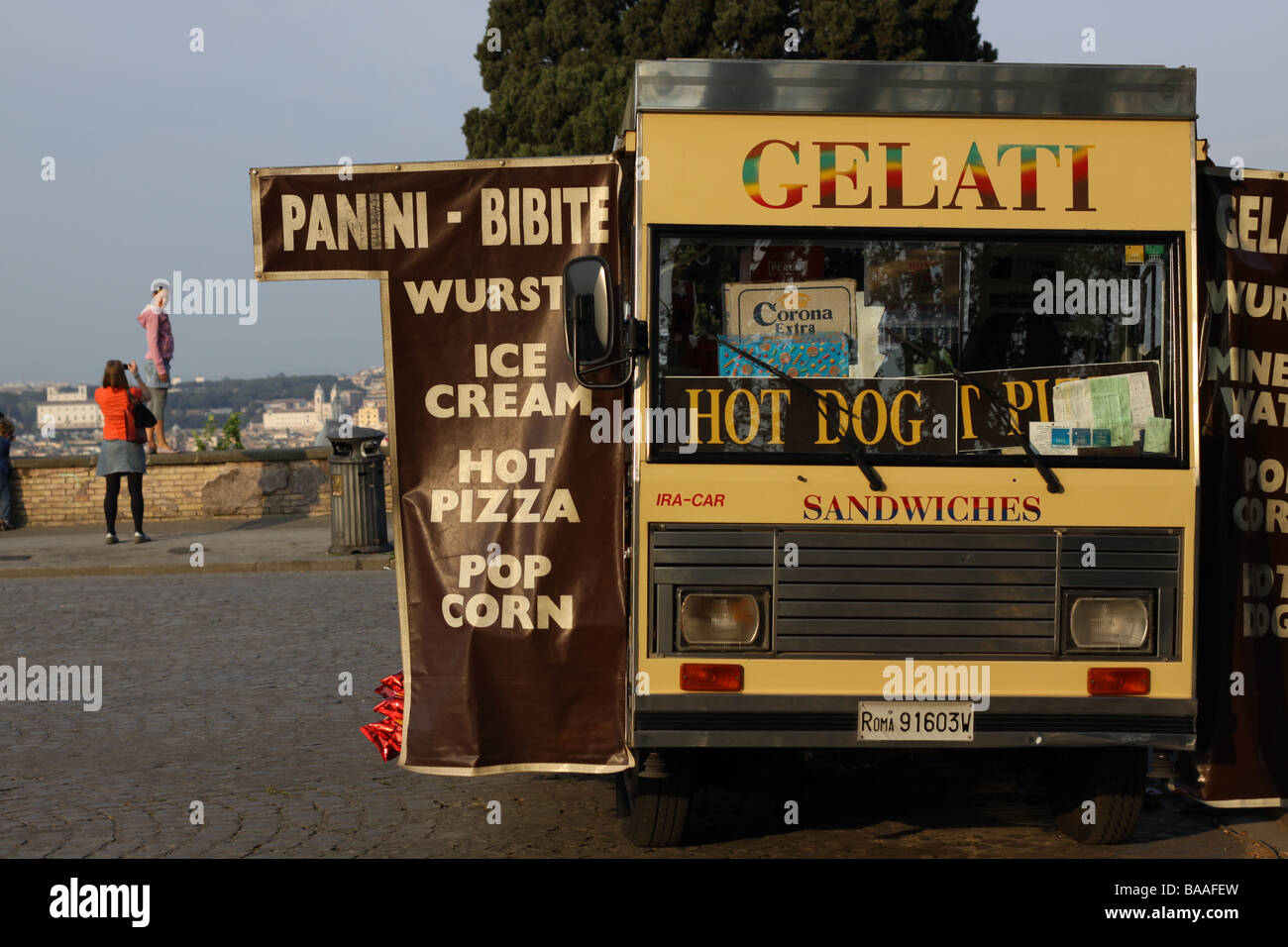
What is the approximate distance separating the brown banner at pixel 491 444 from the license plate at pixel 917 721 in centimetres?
94

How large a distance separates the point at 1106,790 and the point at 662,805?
166cm

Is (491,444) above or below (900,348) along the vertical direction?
below

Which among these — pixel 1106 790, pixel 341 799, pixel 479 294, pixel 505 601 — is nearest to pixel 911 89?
pixel 479 294

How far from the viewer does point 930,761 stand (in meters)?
6.10

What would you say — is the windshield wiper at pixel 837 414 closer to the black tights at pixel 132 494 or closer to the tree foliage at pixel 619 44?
the black tights at pixel 132 494

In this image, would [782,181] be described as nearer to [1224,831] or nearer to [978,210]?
[978,210]

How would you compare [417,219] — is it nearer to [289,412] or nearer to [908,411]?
[908,411]

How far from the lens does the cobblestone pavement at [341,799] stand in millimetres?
5883

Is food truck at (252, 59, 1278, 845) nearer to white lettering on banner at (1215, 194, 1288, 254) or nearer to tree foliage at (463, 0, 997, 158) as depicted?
white lettering on banner at (1215, 194, 1288, 254)

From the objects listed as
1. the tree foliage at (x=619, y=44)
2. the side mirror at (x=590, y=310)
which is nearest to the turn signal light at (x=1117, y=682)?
the side mirror at (x=590, y=310)

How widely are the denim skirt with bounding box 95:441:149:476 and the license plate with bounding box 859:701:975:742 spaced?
13.9 m

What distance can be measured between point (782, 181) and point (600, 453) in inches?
46.9

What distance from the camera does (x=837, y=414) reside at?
539 centimetres
